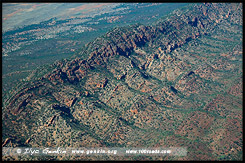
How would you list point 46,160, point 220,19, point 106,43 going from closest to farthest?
1. point 46,160
2. point 106,43
3. point 220,19

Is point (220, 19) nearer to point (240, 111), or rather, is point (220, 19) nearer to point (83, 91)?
point (240, 111)

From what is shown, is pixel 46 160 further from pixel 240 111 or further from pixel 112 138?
pixel 240 111

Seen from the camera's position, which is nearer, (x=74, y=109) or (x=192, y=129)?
(x=192, y=129)

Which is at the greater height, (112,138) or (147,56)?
(147,56)

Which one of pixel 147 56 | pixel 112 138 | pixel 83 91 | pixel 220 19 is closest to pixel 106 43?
pixel 147 56

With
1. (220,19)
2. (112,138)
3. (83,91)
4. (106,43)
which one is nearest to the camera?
(112,138)

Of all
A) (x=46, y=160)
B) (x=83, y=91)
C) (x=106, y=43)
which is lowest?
(x=46, y=160)

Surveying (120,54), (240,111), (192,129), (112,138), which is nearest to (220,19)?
(120,54)
